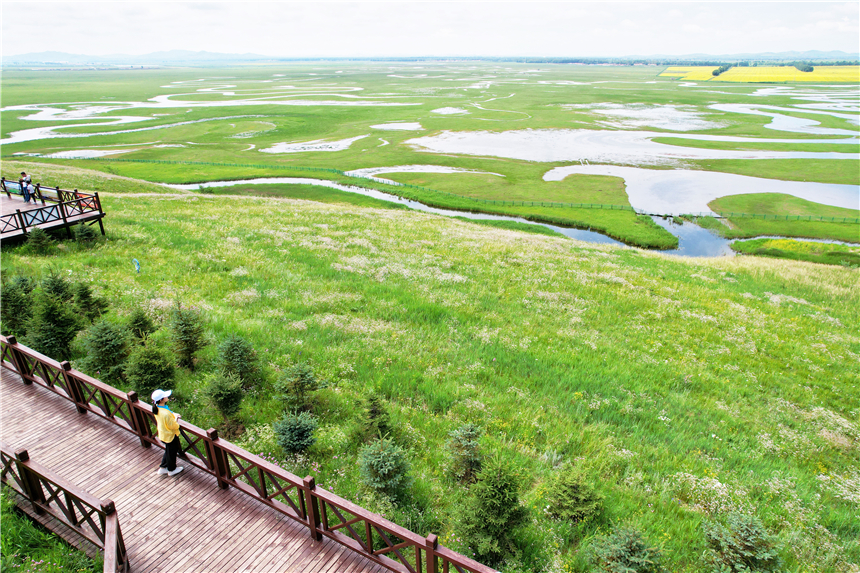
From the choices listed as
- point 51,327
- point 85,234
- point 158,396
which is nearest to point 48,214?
point 85,234

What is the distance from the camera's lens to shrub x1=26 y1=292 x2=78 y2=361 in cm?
1415

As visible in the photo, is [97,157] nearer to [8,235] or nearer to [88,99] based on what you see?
[8,235]

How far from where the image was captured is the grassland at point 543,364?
10.9 meters

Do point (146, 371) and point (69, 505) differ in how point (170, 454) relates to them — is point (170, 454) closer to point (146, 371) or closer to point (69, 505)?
point (69, 505)

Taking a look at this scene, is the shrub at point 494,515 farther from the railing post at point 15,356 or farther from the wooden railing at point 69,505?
the railing post at point 15,356

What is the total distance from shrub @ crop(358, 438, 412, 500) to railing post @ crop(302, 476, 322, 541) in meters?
1.29

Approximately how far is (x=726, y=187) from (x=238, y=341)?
8109cm

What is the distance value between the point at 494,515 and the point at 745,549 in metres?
4.69

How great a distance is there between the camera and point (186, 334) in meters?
14.5

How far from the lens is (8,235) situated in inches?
907

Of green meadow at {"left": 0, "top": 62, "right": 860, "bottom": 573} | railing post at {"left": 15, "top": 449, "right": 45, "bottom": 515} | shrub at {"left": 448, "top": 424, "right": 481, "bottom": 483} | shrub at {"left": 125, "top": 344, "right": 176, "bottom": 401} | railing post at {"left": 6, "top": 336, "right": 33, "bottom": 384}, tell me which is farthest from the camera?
railing post at {"left": 6, "top": 336, "right": 33, "bottom": 384}

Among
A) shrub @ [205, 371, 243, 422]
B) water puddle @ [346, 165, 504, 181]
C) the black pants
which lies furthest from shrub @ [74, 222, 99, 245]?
water puddle @ [346, 165, 504, 181]

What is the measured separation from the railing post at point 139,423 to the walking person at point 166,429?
963mm

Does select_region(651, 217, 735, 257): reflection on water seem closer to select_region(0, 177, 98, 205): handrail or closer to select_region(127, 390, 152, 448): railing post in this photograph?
select_region(127, 390, 152, 448): railing post
